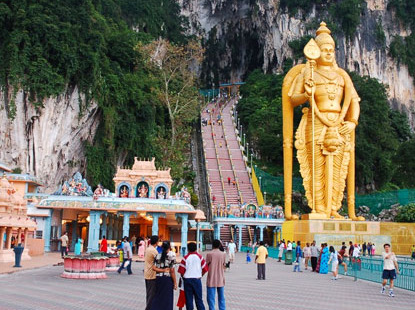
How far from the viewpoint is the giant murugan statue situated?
22.1 metres

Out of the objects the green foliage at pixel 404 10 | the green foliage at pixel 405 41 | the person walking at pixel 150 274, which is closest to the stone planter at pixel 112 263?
the person walking at pixel 150 274

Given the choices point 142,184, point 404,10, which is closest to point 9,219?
point 142,184

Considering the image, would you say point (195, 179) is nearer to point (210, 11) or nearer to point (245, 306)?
point (245, 306)

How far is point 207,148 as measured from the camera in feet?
138

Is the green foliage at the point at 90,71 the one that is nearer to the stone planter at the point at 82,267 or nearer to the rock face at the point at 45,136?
the rock face at the point at 45,136

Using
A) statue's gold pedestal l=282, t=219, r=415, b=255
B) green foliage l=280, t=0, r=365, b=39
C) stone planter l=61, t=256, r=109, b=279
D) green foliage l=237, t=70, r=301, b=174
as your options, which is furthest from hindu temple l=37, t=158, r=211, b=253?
green foliage l=280, t=0, r=365, b=39

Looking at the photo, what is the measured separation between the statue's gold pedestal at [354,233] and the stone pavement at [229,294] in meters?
7.22

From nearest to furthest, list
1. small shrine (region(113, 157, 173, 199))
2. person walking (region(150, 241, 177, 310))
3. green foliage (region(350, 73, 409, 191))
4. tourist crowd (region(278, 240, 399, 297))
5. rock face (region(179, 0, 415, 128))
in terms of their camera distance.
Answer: person walking (region(150, 241, 177, 310)) < tourist crowd (region(278, 240, 399, 297)) < small shrine (region(113, 157, 173, 199)) < green foliage (region(350, 73, 409, 191)) < rock face (region(179, 0, 415, 128))

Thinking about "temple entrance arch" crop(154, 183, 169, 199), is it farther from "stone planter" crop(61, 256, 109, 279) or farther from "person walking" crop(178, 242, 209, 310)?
"person walking" crop(178, 242, 209, 310)

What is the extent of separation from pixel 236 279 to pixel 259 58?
5566 cm

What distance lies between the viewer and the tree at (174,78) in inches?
1479

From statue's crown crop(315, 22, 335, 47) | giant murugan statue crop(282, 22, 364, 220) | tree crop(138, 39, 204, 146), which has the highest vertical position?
tree crop(138, 39, 204, 146)

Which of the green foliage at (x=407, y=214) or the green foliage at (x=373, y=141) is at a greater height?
the green foliage at (x=373, y=141)

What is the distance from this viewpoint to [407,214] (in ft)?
86.3
